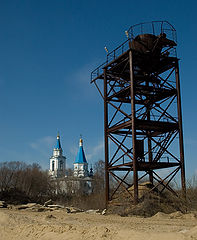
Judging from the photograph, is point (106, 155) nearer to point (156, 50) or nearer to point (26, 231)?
point (156, 50)

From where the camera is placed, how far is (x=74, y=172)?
7625cm

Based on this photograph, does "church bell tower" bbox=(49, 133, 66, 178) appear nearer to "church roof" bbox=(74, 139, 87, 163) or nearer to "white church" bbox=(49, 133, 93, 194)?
"white church" bbox=(49, 133, 93, 194)

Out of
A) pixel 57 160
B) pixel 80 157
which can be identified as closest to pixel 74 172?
pixel 80 157

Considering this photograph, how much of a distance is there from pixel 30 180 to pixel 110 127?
32.4 m

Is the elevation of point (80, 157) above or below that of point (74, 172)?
above

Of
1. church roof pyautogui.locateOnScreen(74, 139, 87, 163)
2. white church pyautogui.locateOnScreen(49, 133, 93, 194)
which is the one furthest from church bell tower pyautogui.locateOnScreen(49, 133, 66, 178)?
church roof pyautogui.locateOnScreen(74, 139, 87, 163)

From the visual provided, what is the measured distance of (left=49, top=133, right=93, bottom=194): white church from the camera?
190ft

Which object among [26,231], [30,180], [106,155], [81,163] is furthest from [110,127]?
[81,163]

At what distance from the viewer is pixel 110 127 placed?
72.5ft

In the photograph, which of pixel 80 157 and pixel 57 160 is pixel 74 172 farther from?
pixel 57 160

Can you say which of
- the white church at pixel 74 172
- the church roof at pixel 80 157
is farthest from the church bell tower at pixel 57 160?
the church roof at pixel 80 157

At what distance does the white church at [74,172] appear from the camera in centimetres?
5788

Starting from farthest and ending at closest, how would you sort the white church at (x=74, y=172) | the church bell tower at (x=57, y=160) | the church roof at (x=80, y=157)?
the church bell tower at (x=57, y=160) → the church roof at (x=80, y=157) → the white church at (x=74, y=172)

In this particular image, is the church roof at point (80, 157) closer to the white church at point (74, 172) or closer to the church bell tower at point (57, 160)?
the white church at point (74, 172)
